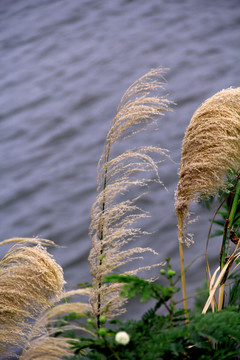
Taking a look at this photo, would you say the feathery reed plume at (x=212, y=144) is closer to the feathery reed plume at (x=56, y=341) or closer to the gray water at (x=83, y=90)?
the feathery reed plume at (x=56, y=341)

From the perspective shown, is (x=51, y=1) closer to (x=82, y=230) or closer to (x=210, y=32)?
(x=210, y=32)

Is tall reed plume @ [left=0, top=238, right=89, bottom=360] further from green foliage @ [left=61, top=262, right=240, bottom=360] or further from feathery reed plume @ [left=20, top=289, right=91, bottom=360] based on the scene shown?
green foliage @ [left=61, top=262, right=240, bottom=360]

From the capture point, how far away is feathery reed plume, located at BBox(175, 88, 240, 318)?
1.49 meters

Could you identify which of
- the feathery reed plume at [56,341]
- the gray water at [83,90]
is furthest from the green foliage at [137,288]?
the gray water at [83,90]

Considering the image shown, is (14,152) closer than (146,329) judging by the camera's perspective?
No

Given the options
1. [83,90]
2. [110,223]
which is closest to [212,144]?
[110,223]

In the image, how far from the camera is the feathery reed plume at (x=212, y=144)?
149 centimetres

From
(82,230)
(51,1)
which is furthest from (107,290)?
(51,1)

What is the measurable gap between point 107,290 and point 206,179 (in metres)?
0.46

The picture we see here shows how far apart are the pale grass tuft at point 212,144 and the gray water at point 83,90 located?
1.32m

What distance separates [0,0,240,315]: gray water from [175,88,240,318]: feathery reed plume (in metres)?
1.32

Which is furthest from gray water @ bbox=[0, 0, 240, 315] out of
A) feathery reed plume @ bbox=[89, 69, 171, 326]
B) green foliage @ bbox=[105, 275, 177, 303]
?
green foliage @ bbox=[105, 275, 177, 303]

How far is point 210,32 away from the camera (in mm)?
4531

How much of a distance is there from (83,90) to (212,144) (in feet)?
9.66
